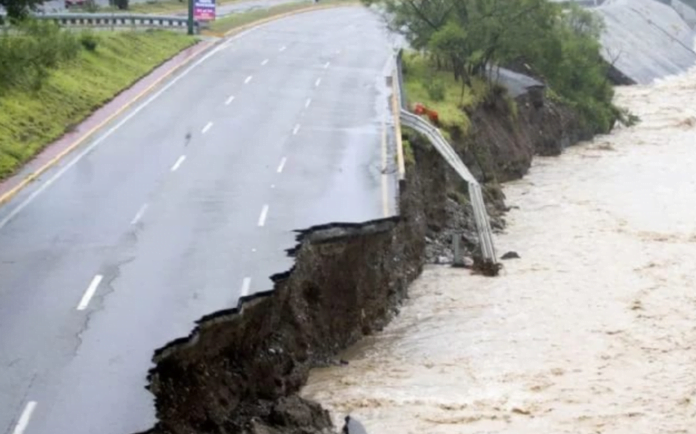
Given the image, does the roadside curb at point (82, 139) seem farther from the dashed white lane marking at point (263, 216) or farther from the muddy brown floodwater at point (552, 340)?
the muddy brown floodwater at point (552, 340)

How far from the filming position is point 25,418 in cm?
1538

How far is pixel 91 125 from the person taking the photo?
34344mm

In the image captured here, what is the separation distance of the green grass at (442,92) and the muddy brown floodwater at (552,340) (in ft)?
10.1

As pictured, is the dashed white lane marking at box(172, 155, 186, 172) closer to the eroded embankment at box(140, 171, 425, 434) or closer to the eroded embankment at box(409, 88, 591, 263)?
the eroded embankment at box(140, 171, 425, 434)

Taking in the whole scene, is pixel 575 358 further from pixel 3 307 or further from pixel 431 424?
pixel 3 307

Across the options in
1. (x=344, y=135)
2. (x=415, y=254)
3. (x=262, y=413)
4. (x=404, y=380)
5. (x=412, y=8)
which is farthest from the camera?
(x=412, y=8)

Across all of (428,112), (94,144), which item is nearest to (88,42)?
(94,144)

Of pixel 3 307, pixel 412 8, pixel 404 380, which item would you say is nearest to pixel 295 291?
pixel 404 380

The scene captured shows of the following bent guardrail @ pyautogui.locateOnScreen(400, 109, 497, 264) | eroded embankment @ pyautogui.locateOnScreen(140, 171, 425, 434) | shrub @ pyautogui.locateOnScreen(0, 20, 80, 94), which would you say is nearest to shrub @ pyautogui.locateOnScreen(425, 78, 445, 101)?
bent guardrail @ pyautogui.locateOnScreen(400, 109, 497, 264)

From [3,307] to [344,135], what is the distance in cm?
1529

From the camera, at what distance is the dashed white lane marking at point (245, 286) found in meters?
20.1

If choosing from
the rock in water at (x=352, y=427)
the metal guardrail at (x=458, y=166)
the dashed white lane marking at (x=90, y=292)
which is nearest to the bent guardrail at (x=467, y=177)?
the metal guardrail at (x=458, y=166)

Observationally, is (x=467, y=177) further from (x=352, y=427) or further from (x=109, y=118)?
(x=352, y=427)

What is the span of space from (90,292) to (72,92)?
694 inches
